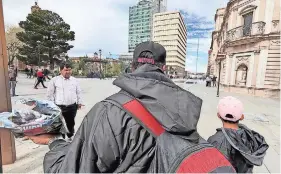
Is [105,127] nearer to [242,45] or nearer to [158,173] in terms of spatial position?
[158,173]

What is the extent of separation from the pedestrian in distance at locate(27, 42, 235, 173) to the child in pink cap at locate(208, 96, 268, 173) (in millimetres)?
1115

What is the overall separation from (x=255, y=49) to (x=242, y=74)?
2.62m

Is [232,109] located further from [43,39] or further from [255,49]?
[43,39]

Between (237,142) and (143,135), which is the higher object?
(143,135)

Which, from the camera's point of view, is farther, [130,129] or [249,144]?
[249,144]

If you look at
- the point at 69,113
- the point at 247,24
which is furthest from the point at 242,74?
the point at 69,113

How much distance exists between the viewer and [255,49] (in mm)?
17312

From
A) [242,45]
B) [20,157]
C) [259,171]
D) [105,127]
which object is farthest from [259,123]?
[242,45]

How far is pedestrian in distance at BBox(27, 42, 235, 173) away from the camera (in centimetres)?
78

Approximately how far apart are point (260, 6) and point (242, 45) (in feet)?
11.3

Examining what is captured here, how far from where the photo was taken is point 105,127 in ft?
2.93

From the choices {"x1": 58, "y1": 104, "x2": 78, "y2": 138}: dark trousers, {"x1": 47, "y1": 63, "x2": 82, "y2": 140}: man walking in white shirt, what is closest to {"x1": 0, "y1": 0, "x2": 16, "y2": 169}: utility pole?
{"x1": 47, "y1": 63, "x2": 82, "y2": 140}: man walking in white shirt

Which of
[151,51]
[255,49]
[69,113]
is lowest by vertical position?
[69,113]

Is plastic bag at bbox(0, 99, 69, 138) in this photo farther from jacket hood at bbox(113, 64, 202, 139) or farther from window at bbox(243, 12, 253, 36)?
window at bbox(243, 12, 253, 36)
